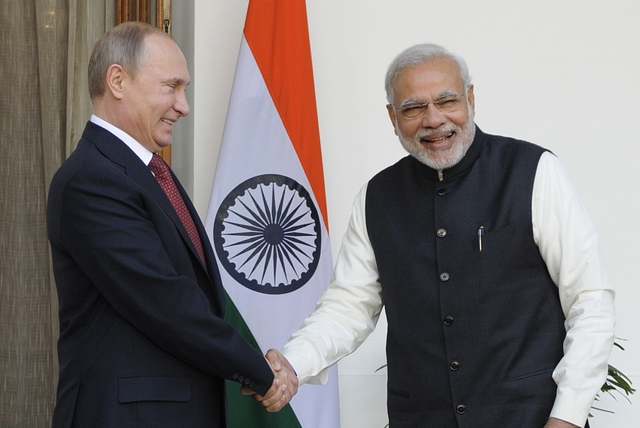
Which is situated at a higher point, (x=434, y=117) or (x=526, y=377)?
(x=434, y=117)

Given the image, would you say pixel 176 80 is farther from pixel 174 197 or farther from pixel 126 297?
pixel 126 297

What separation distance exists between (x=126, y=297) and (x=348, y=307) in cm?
82

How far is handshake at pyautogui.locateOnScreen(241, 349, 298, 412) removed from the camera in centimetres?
230

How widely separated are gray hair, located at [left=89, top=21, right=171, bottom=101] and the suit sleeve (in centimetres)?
29

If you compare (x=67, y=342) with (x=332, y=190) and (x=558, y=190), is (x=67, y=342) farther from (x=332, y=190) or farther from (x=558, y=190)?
(x=332, y=190)

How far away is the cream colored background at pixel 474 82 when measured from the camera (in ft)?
12.6

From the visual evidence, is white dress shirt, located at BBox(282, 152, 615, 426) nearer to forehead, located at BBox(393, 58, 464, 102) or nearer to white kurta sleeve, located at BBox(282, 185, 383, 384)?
white kurta sleeve, located at BBox(282, 185, 383, 384)

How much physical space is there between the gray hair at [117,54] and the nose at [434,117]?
0.78 metres

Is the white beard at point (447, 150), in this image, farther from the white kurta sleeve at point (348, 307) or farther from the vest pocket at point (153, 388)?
the vest pocket at point (153, 388)

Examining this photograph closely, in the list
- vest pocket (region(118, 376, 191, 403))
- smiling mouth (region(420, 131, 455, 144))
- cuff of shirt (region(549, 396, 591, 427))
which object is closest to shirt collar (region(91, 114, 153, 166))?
vest pocket (region(118, 376, 191, 403))

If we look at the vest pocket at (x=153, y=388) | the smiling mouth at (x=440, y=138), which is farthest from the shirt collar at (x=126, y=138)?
the smiling mouth at (x=440, y=138)

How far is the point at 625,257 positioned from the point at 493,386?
1926 millimetres

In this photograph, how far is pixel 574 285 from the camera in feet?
7.06

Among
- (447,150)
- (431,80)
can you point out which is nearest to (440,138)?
(447,150)
